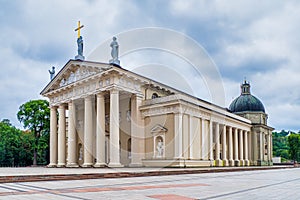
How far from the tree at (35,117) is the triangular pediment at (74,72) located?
12.4m

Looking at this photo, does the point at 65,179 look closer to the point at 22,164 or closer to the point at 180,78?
the point at 180,78

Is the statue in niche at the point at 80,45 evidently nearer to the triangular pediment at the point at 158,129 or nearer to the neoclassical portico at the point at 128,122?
the neoclassical portico at the point at 128,122

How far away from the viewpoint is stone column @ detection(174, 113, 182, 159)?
35938 mm

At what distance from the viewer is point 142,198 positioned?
1003cm

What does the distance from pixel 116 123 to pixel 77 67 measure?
10.5m

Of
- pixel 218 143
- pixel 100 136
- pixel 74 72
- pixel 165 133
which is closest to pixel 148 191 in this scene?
pixel 100 136

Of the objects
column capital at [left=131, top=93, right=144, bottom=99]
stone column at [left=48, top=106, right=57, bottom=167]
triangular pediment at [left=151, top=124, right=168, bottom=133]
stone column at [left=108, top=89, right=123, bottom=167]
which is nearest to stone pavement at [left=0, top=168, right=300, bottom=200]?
stone column at [left=108, top=89, right=123, bottom=167]

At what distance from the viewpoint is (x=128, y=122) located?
4059 cm

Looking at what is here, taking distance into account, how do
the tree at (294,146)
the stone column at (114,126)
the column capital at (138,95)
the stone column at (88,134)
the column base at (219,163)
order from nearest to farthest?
the stone column at (114,126)
the stone column at (88,134)
the column capital at (138,95)
the column base at (219,163)
the tree at (294,146)

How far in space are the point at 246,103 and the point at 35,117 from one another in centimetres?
4092

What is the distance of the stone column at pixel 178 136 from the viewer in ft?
118

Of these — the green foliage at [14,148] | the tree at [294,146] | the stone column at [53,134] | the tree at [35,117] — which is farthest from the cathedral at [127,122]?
the tree at [294,146]

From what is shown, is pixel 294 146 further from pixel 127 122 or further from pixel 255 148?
pixel 127 122

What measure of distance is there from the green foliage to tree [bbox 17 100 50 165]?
2532 millimetres
